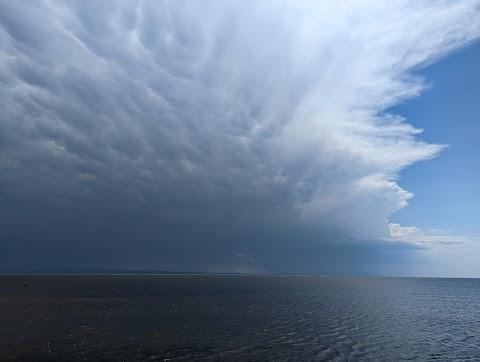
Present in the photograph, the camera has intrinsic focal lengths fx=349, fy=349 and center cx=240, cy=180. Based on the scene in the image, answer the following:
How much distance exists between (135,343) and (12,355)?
14985 millimetres

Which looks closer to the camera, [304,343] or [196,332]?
[304,343]

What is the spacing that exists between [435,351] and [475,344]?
11812 mm

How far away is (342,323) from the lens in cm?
7288

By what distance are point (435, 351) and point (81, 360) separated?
1882 inches

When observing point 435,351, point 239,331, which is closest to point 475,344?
point 435,351

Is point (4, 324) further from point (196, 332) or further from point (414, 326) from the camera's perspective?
point (414, 326)

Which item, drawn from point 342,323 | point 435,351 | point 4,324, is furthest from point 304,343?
point 4,324

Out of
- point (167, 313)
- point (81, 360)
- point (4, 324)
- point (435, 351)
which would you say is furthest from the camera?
point (167, 313)

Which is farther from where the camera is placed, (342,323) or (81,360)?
(342,323)

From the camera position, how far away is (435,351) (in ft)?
165

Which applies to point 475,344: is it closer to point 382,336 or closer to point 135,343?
point 382,336

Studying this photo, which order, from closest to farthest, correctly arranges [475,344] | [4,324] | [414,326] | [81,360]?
1. [81,360]
2. [475,344]
3. [4,324]
4. [414,326]

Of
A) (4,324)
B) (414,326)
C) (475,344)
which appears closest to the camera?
(475,344)

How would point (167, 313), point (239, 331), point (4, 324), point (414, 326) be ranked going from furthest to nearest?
point (167, 313), point (414, 326), point (4, 324), point (239, 331)
